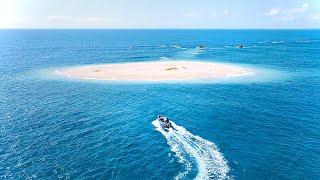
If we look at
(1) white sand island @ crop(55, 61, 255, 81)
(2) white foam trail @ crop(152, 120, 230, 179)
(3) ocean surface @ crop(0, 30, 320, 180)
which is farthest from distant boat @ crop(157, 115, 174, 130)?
(1) white sand island @ crop(55, 61, 255, 81)

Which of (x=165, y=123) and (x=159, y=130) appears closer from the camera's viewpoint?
(x=159, y=130)

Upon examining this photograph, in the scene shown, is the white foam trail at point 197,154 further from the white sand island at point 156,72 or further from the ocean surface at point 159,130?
the white sand island at point 156,72

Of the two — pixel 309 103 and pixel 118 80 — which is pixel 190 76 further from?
pixel 309 103

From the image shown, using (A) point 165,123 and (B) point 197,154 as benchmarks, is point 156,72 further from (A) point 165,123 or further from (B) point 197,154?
(B) point 197,154

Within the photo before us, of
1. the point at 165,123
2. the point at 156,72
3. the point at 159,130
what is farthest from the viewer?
the point at 156,72

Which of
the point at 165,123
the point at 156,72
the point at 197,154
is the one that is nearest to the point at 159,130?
the point at 165,123

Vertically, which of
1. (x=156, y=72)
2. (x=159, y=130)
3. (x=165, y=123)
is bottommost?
(x=156, y=72)

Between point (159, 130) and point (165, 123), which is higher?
point (165, 123)

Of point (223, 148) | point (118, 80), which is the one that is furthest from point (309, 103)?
point (118, 80)
